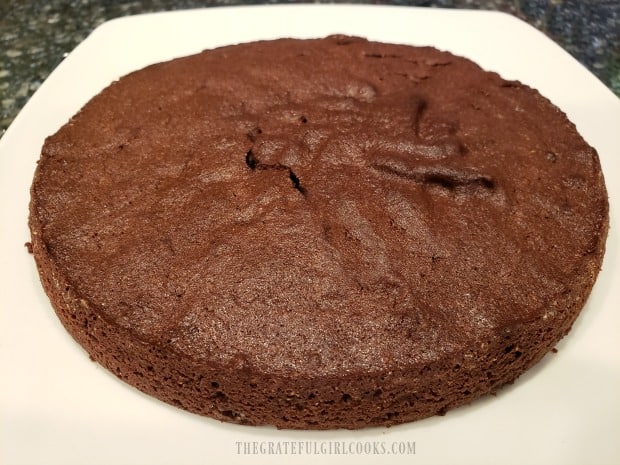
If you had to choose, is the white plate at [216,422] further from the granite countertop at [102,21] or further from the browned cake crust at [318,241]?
the granite countertop at [102,21]

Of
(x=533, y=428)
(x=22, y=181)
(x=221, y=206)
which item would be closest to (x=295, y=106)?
(x=221, y=206)

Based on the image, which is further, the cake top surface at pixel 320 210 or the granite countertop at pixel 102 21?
the granite countertop at pixel 102 21

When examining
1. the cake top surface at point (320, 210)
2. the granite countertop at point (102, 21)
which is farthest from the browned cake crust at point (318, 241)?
the granite countertop at point (102, 21)

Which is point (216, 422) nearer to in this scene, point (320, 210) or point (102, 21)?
point (320, 210)

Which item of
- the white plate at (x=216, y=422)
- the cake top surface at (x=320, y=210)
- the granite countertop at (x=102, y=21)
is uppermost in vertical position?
the granite countertop at (x=102, y=21)

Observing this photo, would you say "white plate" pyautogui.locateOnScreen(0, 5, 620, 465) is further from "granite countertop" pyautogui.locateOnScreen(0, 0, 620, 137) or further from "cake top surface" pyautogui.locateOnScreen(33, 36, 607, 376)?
"granite countertop" pyautogui.locateOnScreen(0, 0, 620, 137)

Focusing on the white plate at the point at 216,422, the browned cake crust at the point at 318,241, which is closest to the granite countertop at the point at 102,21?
the white plate at the point at 216,422

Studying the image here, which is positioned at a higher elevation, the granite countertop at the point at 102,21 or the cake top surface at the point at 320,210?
the granite countertop at the point at 102,21
